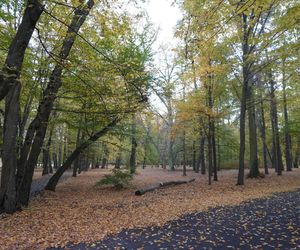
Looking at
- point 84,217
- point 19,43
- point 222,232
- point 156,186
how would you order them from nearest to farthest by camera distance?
point 19,43 → point 222,232 → point 84,217 → point 156,186

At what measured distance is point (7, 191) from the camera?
8.77 m

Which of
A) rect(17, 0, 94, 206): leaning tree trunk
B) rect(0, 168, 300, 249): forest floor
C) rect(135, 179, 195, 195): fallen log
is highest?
rect(17, 0, 94, 206): leaning tree trunk

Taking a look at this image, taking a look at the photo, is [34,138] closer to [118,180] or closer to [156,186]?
[118,180]

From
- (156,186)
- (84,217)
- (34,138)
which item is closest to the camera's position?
(84,217)

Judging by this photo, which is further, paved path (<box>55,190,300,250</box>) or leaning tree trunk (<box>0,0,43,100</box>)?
paved path (<box>55,190,300,250</box>)

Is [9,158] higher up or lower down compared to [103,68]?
lower down

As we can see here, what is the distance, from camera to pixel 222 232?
20.7ft

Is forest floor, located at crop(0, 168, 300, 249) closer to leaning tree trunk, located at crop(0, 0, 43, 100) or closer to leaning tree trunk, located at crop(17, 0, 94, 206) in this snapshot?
leaning tree trunk, located at crop(17, 0, 94, 206)

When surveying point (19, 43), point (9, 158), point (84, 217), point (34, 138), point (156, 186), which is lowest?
point (84, 217)

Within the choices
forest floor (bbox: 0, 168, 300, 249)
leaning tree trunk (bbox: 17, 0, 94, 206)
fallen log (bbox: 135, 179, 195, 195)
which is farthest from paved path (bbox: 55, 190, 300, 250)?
fallen log (bbox: 135, 179, 195, 195)

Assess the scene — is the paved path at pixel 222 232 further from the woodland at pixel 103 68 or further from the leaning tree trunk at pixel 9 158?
the leaning tree trunk at pixel 9 158

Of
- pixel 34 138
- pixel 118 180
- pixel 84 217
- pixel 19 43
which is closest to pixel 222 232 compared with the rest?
pixel 84 217

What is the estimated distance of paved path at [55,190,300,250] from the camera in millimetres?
5602

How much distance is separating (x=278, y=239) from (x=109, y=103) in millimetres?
5795
